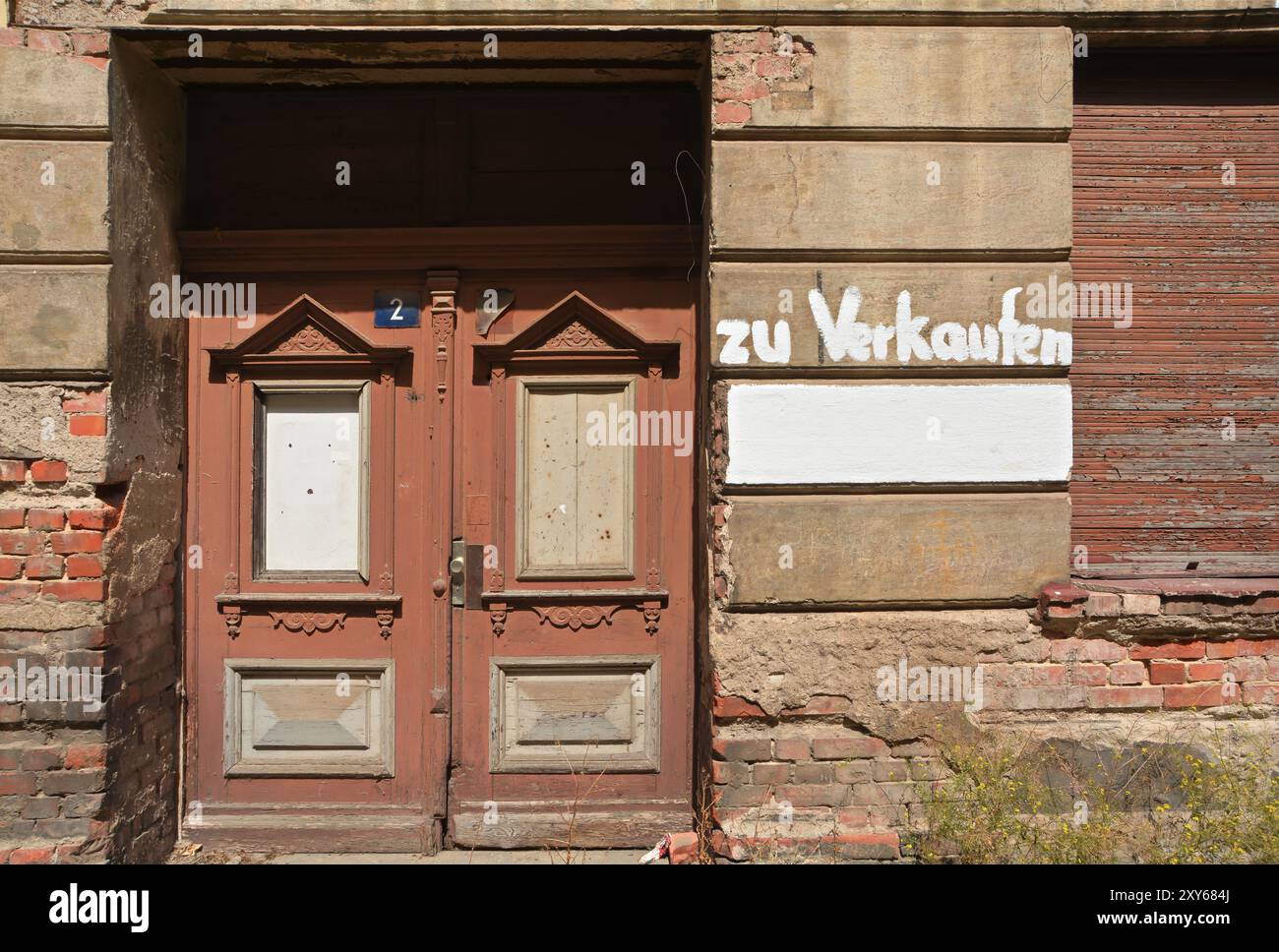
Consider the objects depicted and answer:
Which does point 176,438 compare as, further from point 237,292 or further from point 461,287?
point 461,287

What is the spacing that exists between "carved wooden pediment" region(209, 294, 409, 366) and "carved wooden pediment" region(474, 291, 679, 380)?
46 centimetres

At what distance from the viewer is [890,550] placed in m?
3.51

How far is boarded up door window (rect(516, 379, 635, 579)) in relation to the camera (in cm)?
408

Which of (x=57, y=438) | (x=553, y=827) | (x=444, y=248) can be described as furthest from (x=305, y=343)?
(x=553, y=827)

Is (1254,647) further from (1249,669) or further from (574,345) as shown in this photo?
(574,345)

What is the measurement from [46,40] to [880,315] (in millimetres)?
3516

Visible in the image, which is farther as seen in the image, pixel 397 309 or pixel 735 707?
pixel 397 309

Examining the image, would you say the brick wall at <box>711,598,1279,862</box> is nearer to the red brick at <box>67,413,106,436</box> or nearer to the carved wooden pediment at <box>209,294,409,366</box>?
the carved wooden pediment at <box>209,294,409,366</box>

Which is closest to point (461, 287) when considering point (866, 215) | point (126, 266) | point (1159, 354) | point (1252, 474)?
point (126, 266)

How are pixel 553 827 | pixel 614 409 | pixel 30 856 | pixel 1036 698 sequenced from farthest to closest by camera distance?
pixel 614 409
pixel 553 827
pixel 1036 698
pixel 30 856

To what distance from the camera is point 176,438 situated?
3955 mm

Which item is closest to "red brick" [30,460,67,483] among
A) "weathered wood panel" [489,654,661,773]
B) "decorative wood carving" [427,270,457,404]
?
"decorative wood carving" [427,270,457,404]

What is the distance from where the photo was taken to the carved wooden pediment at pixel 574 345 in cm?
403

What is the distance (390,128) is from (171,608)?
2459mm
